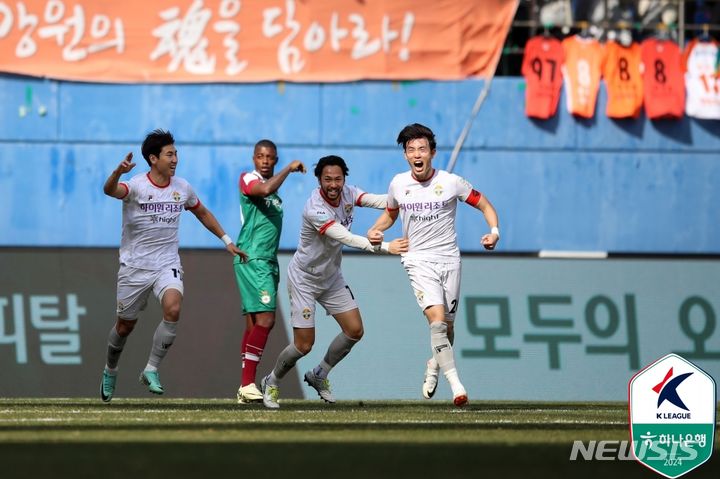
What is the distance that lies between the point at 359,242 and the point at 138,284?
2.01 meters

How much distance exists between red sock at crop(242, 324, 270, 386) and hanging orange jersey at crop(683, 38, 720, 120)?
932 cm

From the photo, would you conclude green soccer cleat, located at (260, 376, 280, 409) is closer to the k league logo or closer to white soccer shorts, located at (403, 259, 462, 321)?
white soccer shorts, located at (403, 259, 462, 321)

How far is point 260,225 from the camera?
11.4m

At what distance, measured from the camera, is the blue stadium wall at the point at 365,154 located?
58.6 feet

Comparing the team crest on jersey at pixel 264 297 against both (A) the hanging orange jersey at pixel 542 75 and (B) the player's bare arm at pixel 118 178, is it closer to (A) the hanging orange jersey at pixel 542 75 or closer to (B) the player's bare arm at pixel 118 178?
(B) the player's bare arm at pixel 118 178

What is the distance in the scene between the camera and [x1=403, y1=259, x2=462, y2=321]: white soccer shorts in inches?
419

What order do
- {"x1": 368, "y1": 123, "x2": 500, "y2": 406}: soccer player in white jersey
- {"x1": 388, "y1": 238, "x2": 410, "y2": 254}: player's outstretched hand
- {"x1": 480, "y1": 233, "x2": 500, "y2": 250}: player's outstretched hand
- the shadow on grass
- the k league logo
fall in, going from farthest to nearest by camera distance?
{"x1": 368, "y1": 123, "x2": 500, "y2": 406}: soccer player in white jersey < {"x1": 480, "y1": 233, "x2": 500, "y2": 250}: player's outstretched hand < {"x1": 388, "y1": 238, "x2": 410, "y2": 254}: player's outstretched hand < the k league logo < the shadow on grass

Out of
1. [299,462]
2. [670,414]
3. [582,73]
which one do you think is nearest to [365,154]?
[582,73]

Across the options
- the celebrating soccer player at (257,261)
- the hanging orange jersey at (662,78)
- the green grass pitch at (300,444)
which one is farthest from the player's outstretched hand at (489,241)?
the hanging orange jersey at (662,78)

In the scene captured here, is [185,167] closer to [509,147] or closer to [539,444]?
[509,147]

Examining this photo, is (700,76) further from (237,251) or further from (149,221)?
(149,221)

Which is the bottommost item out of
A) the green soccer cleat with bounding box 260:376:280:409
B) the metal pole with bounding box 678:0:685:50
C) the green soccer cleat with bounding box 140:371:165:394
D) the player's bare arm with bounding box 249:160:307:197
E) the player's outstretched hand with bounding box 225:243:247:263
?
the green soccer cleat with bounding box 260:376:280:409

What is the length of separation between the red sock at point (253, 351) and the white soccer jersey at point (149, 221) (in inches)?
33.6

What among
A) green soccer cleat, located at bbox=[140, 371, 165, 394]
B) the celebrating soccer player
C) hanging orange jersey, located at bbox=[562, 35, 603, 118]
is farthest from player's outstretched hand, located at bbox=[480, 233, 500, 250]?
hanging orange jersey, located at bbox=[562, 35, 603, 118]
